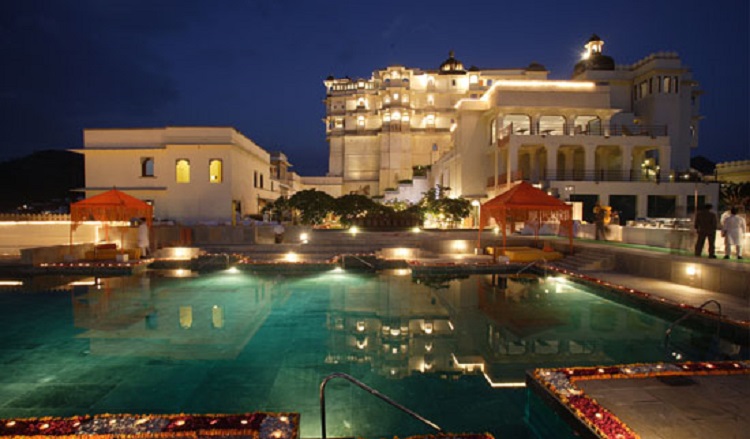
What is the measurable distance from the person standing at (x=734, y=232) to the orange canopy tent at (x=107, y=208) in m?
18.7

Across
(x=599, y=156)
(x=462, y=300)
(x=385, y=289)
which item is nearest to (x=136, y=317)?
(x=385, y=289)

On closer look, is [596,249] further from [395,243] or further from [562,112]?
[562,112]

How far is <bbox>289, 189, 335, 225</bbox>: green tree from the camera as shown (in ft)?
73.8

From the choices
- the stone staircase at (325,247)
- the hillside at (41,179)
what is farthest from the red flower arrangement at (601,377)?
the hillside at (41,179)

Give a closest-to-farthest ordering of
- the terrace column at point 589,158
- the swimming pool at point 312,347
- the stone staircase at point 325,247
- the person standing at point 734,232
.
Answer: the swimming pool at point 312,347 → the person standing at point 734,232 → the stone staircase at point 325,247 → the terrace column at point 589,158

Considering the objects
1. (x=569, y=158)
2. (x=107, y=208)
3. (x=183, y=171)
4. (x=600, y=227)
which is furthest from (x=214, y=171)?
(x=569, y=158)

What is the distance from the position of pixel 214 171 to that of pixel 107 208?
10024 mm

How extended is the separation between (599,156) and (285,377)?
105 feet

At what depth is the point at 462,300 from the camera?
1030 centimetres

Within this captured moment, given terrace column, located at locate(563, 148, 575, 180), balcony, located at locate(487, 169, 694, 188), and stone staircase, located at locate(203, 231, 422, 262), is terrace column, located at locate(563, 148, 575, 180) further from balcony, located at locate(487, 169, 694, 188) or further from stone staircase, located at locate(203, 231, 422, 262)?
stone staircase, located at locate(203, 231, 422, 262)

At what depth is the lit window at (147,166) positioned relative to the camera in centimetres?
2547

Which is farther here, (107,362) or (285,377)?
(107,362)

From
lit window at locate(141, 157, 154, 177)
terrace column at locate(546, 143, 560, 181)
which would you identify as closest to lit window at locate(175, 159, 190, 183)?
lit window at locate(141, 157, 154, 177)

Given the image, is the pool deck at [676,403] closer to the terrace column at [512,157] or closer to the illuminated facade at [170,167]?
the terrace column at [512,157]
